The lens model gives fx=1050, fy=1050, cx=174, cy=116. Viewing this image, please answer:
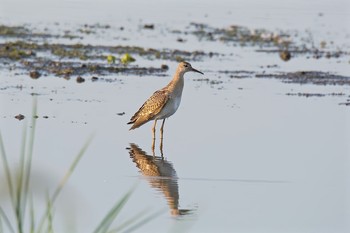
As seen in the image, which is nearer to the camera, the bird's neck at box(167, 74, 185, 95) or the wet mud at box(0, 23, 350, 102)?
the bird's neck at box(167, 74, 185, 95)

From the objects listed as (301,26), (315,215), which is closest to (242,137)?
(315,215)

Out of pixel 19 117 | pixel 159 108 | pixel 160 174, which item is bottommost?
pixel 160 174

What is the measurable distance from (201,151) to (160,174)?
139 centimetres

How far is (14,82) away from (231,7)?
22.1 m

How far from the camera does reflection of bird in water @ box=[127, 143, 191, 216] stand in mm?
9464

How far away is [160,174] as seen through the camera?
10.8 meters

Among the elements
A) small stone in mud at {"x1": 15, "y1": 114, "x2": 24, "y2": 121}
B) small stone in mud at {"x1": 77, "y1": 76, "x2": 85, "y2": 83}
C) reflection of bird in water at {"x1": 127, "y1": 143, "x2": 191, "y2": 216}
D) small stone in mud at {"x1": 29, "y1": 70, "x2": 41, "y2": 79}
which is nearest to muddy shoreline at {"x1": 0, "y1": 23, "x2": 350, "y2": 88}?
small stone in mud at {"x1": 29, "y1": 70, "x2": 41, "y2": 79}

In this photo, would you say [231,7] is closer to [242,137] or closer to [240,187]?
[242,137]

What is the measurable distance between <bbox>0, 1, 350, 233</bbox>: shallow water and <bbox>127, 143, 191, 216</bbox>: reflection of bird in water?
0.01 metres

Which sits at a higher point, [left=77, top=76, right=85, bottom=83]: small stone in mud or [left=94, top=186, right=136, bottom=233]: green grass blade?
[left=94, top=186, right=136, bottom=233]: green grass blade

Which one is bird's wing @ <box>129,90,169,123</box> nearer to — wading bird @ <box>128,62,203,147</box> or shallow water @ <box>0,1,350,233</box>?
wading bird @ <box>128,62,203,147</box>

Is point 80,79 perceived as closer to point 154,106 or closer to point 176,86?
point 176,86

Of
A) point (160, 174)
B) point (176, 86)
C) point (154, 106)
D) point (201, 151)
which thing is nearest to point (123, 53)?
point (176, 86)

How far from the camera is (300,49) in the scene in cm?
2425
